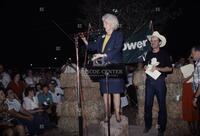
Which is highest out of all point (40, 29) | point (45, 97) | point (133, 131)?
point (40, 29)

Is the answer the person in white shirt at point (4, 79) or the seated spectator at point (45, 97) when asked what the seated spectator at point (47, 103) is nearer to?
the seated spectator at point (45, 97)

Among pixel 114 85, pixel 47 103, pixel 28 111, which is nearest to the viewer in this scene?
pixel 114 85

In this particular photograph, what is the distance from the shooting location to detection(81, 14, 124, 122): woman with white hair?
24.2ft

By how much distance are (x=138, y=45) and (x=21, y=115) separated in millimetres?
4116

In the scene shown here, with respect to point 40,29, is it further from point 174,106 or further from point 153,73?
point 153,73

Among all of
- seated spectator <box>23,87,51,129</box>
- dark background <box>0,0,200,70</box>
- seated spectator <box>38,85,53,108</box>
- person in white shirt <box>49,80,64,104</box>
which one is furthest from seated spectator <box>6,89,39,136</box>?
dark background <box>0,0,200,70</box>

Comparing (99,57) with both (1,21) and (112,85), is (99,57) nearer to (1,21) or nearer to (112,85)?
A: (112,85)

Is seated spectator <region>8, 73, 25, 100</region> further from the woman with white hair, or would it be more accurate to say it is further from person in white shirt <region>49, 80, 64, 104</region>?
the woman with white hair

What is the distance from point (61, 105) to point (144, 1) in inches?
250

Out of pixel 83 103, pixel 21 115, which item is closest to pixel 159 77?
pixel 83 103

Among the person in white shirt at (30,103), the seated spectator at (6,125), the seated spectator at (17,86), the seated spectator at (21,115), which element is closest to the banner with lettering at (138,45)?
the person in white shirt at (30,103)

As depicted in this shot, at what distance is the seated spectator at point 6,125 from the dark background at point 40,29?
832 inches

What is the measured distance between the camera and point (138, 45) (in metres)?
12.0

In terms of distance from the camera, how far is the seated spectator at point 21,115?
31.7ft
